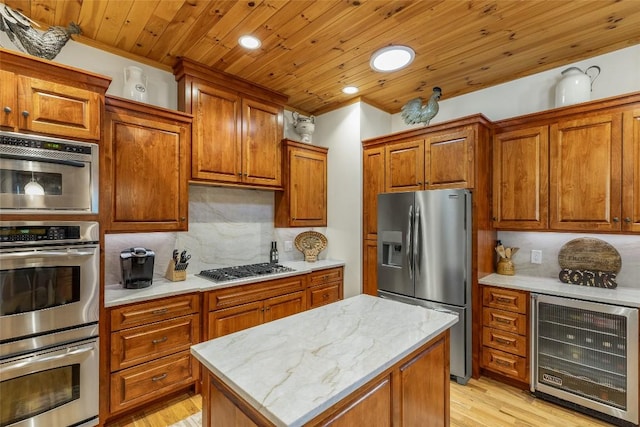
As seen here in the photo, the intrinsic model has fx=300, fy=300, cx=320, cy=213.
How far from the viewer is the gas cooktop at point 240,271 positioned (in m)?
2.66

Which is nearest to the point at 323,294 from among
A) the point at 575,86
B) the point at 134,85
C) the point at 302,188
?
the point at 302,188

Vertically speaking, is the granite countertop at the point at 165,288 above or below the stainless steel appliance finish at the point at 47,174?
below

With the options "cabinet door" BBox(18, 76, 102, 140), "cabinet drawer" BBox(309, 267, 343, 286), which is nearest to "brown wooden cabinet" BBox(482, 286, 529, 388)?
"cabinet drawer" BBox(309, 267, 343, 286)

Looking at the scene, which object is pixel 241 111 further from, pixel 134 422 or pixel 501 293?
pixel 501 293

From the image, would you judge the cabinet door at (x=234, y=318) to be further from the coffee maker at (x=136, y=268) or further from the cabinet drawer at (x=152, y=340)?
the coffee maker at (x=136, y=268)

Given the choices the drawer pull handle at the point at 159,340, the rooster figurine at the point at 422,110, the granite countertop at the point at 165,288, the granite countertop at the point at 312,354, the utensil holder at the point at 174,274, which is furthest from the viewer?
the rooster figurine at the point at 422,110

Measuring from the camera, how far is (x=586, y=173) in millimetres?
2393

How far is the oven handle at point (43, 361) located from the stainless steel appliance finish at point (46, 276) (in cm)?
14

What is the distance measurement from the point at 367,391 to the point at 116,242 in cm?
233

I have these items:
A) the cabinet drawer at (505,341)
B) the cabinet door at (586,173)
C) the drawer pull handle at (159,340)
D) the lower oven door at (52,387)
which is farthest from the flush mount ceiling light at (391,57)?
the lower oven door at (52,387)

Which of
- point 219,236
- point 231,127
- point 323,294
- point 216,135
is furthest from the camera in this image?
point 323,294

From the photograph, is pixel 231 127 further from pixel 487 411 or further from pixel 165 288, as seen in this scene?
pixel 487 411

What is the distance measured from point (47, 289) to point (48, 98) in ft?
3.67

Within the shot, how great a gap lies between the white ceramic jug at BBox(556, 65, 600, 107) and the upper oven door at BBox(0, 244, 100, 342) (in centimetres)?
373
